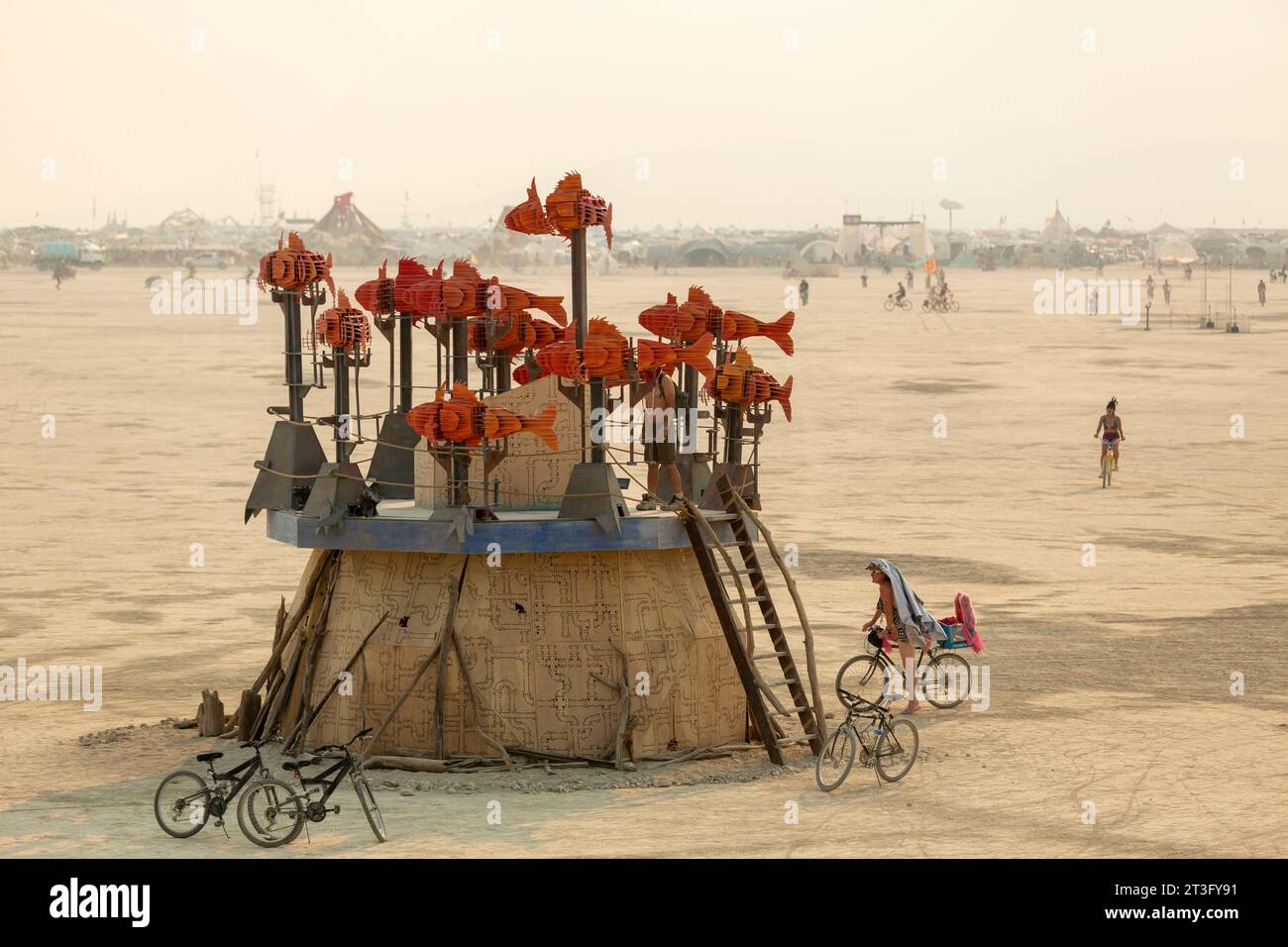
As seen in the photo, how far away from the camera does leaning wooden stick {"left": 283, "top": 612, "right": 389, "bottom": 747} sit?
18.3 meters

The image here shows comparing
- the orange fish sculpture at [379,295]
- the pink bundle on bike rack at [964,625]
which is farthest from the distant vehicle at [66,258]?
the pink bundle on bike rack at [964,625]

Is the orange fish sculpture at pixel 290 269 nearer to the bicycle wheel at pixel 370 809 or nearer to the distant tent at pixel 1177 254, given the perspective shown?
the bicycle wheel at pixel 370 809

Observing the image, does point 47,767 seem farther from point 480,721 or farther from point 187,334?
point 187,334

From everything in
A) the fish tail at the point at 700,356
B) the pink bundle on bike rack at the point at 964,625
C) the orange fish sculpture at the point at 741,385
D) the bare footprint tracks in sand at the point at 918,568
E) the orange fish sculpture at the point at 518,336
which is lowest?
the bare footprint tracks in sand at the point at 918,568

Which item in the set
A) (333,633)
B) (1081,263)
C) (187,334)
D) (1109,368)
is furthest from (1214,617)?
(1081,263)

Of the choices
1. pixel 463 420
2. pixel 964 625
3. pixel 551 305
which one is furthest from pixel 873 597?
pixel 463 420

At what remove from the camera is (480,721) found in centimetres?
1802

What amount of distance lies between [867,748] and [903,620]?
9.36 ft

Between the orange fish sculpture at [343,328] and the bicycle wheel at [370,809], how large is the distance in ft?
18.1

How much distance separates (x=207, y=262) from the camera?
166m

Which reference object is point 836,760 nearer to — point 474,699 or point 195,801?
point 474,699

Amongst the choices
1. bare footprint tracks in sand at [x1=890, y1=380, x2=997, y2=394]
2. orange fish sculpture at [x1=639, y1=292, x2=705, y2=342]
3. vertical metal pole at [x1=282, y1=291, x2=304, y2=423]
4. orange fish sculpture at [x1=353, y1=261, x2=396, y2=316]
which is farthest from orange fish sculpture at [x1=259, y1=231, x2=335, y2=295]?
bare footprint tracks in sand at [x1=890, y1=380, x2=997, y2=394]

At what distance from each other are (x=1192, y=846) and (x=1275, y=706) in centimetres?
587

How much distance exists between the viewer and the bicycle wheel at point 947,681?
70.2ft
